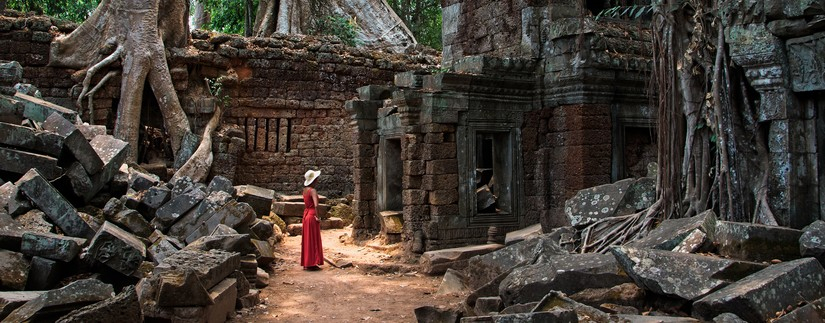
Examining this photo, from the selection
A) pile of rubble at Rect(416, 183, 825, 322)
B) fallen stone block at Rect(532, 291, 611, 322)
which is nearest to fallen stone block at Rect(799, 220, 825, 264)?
pile of rubble at Rect(416, 183, 825, 322)

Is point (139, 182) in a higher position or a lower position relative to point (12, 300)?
higher

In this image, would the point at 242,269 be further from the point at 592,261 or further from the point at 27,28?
the point at 27,28

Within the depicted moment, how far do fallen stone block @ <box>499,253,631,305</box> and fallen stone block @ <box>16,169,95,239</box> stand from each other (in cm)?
418

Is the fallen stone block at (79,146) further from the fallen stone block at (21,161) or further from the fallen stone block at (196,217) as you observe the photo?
the fallen stone block at (196,217)

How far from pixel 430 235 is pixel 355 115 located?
290 cm

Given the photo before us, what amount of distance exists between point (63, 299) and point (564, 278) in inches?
144

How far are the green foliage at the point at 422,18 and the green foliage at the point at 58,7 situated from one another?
1028cm

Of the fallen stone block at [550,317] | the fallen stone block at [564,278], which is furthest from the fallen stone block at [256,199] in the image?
the fallen stone block at [550,317]

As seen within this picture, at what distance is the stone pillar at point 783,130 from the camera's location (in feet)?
18.2

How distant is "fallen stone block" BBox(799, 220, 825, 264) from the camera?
4.82 metres

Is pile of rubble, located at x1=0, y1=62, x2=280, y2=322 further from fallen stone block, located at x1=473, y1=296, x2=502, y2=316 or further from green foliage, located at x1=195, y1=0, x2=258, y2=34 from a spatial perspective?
green foliage, located at x1=195, y1=0, x2=258, y2=34

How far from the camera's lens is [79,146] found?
8211 mm

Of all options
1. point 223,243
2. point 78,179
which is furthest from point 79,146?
point 223,243

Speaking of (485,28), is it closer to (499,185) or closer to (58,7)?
(499,185)
